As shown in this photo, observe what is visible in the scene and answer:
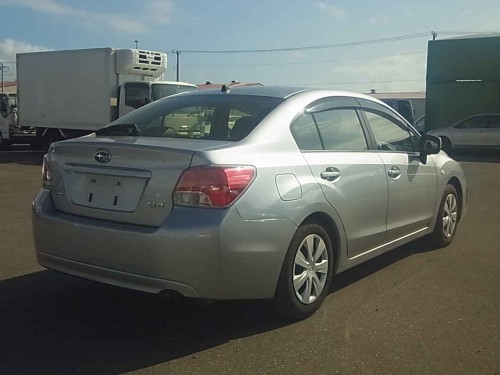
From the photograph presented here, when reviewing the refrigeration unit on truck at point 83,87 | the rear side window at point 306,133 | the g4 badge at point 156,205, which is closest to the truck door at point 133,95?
the refrigeration unit on truck at point 83,87

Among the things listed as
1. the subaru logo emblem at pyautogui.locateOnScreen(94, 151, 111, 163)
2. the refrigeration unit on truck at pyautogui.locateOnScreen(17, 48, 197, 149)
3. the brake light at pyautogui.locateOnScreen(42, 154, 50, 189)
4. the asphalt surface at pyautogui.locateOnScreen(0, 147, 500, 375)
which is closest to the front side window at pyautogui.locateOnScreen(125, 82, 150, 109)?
the refrigeration unit on truck at pyautogui.locateOnScreen(17, 48, 197, 149)

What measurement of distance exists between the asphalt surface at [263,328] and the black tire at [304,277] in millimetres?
106

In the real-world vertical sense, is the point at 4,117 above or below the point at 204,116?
below

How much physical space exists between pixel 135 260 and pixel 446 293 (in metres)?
2.54

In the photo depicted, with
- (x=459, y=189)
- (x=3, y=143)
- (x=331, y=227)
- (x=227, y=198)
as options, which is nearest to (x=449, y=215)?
(x=459, y=189)

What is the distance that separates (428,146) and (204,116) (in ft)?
7.79

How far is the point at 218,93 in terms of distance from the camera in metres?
4.88

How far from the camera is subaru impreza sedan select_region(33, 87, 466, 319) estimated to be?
11.9 feet

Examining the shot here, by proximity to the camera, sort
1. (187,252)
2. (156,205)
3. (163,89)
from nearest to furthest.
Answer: (187,252), (156,205), (163,89)

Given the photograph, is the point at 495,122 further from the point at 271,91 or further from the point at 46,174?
the point at 46,174

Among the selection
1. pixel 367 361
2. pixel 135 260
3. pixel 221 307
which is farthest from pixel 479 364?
pixel 135 260

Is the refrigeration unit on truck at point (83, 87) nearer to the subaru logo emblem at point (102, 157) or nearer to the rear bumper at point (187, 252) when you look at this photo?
the subaru logo emblem at point (102, 157)

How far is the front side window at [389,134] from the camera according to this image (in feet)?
17.1

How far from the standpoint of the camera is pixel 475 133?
815 inches
